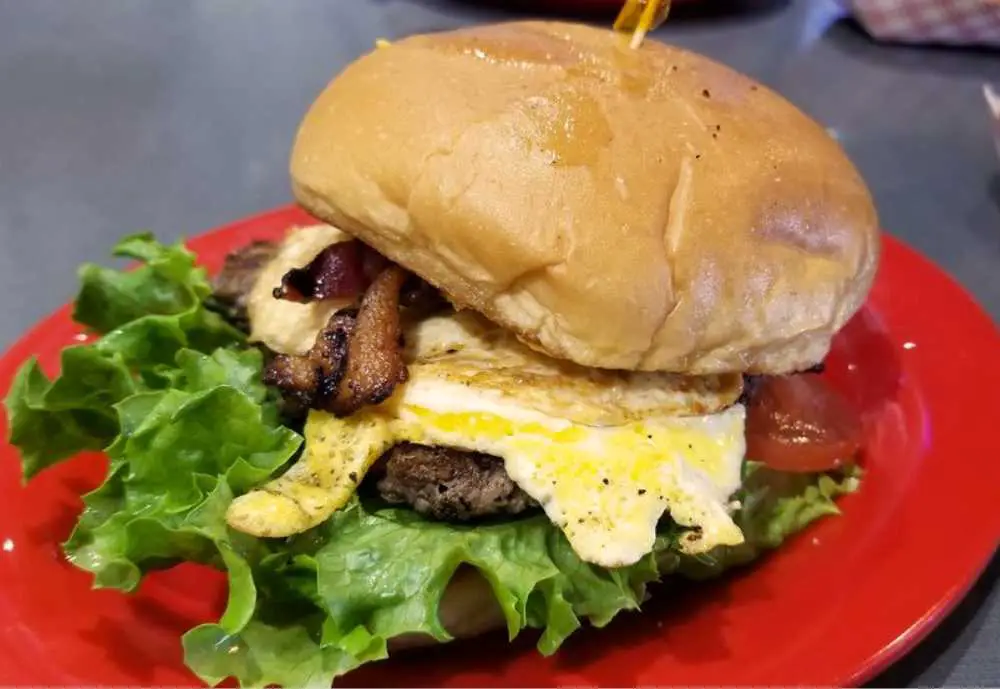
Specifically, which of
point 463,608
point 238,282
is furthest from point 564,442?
point 238,282

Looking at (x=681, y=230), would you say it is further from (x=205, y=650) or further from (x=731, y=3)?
(x=731, y=3)

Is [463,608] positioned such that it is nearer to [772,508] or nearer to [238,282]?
[772,508]

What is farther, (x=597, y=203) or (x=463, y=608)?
(x=463, y=608)

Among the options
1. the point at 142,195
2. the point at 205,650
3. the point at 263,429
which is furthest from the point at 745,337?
the point at 142,195

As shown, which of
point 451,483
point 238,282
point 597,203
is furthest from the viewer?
point 238,282

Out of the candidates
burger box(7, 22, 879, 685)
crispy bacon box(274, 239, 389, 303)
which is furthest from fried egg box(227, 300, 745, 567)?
crispy bacon box(274, 239, 389, 303)

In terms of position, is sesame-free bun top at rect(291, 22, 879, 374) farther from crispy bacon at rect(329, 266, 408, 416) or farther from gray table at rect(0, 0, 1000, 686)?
gray table at rect(0, 0, 1000, 686)

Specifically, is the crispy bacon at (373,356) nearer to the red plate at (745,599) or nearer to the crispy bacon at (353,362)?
the crispy bacon at (353,362)

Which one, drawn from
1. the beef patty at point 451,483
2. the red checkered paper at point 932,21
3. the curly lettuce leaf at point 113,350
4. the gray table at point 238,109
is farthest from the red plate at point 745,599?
the red checkered paper at point 932,21
